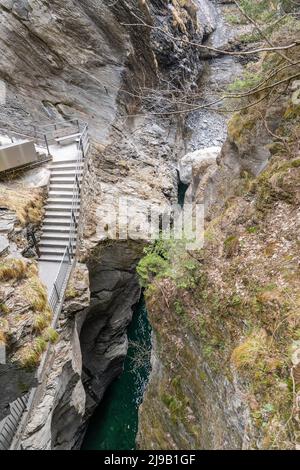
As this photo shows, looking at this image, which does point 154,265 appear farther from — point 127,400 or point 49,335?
point 127,400

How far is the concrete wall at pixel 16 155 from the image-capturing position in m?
10.0

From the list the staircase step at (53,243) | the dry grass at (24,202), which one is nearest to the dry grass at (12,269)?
the dry grass at (24,202)

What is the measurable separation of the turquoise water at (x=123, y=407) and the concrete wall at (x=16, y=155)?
28.7ft

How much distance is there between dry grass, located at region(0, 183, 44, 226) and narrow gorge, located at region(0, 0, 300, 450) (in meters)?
0.05

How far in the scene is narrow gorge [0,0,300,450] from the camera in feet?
17.6

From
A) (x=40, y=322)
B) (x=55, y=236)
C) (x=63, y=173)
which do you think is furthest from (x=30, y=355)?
(x=63, y=173)

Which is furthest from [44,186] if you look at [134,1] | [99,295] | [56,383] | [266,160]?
[134,1]

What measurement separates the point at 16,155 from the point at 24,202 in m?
1.81

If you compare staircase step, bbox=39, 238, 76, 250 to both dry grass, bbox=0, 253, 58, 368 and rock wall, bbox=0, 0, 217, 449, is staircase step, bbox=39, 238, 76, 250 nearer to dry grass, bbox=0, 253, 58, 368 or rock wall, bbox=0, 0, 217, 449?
rock wall, bbox=0, 0, 217, 449

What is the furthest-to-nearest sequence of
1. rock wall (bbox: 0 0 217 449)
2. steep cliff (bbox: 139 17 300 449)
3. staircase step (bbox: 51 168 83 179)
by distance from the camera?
rock wall (bbox: 0 0 217 449), staircase step (bbox: 51 168 83 179), steep cliff (bbox: 139 17 300 449)

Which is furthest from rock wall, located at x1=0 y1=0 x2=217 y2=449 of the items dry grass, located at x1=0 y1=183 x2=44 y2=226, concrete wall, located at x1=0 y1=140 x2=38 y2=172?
concrete wall, located at x1=0 y1=140 x2=38 y2=172
